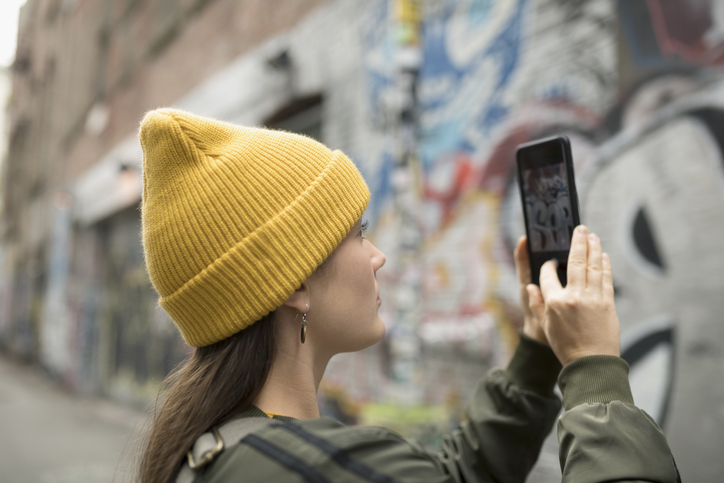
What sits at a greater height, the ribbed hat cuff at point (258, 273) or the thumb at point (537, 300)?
the ribbed hat cuff at point (258, 273)

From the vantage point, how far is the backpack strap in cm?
101

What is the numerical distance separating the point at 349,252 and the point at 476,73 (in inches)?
99.4

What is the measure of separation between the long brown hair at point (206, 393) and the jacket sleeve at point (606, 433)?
0.68m

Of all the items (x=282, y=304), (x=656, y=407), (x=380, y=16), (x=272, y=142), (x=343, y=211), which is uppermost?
(x=380, y=16)

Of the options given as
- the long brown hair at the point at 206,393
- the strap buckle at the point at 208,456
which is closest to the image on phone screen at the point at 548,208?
the long brown hair at the point at 206,393

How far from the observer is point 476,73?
345cm

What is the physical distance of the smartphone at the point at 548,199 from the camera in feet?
4.00

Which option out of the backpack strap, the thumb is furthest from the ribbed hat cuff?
the thumb

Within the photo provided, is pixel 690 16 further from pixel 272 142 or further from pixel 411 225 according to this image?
pixel 272 142

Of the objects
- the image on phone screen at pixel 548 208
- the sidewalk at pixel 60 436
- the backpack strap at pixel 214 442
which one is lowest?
the sidewalk at pixel 60 436

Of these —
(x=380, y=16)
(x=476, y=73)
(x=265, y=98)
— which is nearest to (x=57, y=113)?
(x=265, y=98)

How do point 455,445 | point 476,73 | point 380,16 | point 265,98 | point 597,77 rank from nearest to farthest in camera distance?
point 455,445 < point 597,77 < point 476,73 < point 380,16 < point 265,98

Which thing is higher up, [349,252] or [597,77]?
[597,77]

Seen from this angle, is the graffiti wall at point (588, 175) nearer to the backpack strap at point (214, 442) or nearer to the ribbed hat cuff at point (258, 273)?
the ribbed hat cuff at point (258, 273)
